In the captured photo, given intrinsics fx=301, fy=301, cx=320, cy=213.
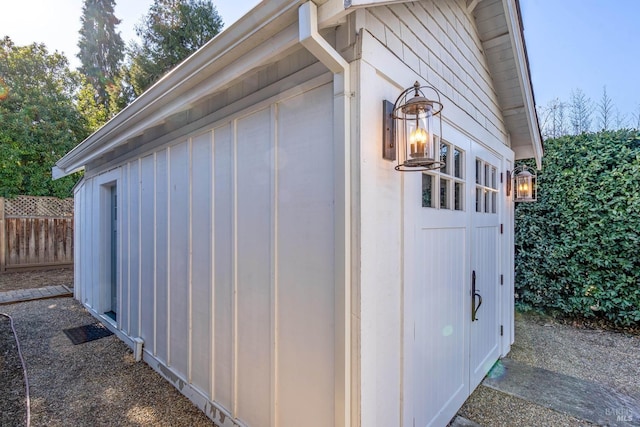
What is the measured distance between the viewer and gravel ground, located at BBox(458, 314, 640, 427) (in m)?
2.56

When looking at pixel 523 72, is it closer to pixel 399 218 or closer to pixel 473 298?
pixel 473 298

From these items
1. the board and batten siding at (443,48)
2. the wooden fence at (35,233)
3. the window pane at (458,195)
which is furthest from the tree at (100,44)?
the window pane at (458,195)

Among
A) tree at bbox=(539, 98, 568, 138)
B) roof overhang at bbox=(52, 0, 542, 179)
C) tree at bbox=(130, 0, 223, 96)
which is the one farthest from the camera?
tree at bbox=(130, 0, 223, 96)

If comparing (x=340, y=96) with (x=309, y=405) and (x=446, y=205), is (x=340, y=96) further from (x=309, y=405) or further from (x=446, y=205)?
(x=309, y=405)

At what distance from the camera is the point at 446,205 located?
97.7 inches

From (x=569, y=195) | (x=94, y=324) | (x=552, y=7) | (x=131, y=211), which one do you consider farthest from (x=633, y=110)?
(x=94, y=324)

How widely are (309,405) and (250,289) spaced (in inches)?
33.7

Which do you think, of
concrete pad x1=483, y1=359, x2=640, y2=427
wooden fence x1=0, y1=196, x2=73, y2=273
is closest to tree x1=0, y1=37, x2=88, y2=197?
wooden fence x1=0, y1=196, x2=73, y2=273

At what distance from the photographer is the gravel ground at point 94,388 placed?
258cm

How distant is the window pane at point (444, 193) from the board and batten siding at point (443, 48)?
2.31ft

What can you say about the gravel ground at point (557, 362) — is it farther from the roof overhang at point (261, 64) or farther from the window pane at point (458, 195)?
the roof overhang at point (261, 64)

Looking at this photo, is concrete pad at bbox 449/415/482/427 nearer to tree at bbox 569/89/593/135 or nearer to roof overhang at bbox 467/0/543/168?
roof overhang at bbox 467/0/543/168

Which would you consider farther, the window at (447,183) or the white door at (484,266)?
the white door at (484,266)

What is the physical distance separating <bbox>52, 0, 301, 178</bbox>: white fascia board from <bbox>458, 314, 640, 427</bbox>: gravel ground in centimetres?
331
